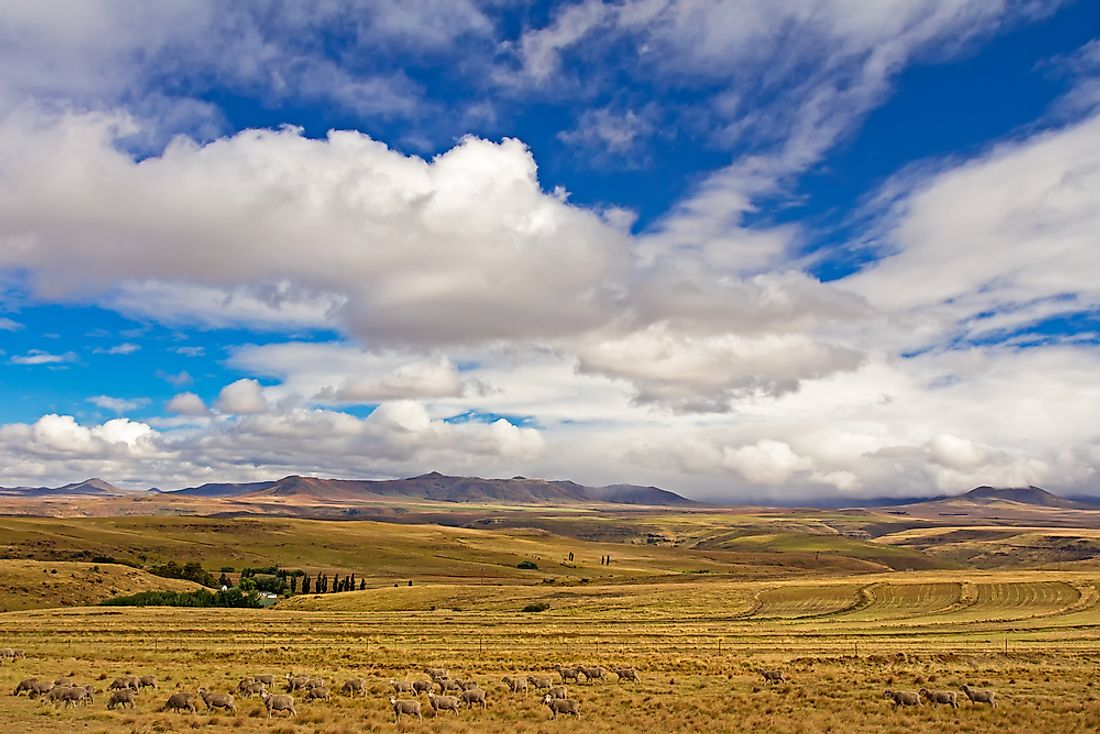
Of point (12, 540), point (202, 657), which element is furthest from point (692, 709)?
point (12, 540)

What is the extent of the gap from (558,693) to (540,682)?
2.49m

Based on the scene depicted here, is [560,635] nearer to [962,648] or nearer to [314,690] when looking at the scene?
[962,648]

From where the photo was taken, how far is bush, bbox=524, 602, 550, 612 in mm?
92669

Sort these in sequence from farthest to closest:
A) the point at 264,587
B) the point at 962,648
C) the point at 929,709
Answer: the point at 264,587, the point at 962,648, the point at 929,709

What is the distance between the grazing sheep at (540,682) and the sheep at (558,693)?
1.19 feet

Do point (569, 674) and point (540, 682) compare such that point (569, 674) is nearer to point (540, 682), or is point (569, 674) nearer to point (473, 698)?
point (540, 682)

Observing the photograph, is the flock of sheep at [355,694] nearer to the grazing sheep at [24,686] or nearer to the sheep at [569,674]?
the grazing sheep at [24,686]

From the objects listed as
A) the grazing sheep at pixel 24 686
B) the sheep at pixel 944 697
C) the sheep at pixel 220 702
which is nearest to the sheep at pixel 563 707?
the sheep at pixel 220 702

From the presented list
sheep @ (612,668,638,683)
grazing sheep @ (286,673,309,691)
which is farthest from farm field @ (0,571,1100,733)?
grazing sheep @ (286,673,309,691)

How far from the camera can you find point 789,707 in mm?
29641

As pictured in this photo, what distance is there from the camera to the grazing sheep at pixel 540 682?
111 ft

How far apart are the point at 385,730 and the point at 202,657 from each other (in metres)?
Answer: 24.0

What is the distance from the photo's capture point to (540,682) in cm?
3412

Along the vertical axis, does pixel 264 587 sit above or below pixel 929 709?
below
